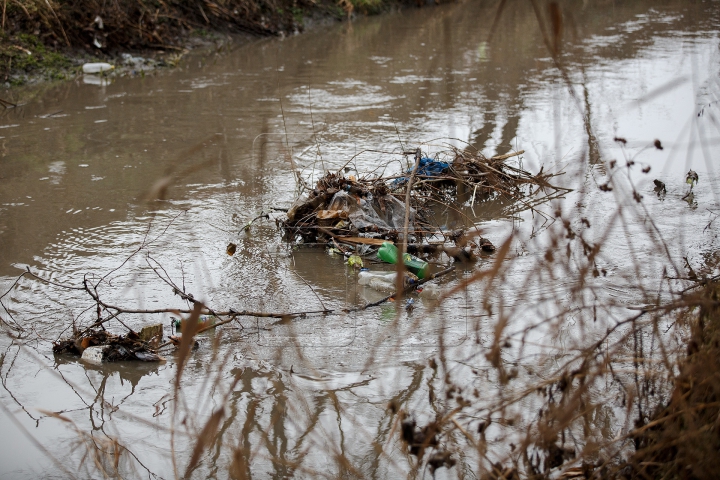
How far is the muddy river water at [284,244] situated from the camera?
2748 mm

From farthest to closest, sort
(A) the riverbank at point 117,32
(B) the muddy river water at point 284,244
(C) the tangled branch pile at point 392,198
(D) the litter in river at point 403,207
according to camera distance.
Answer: (A) the riverbank at point 117,32 → (C) the tangled branch pile at point 392,198 → (D) the litter in river at point 403,207 → (B) the muddy river water at point 284,244

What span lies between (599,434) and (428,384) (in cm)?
73

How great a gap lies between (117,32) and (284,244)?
26.7ft

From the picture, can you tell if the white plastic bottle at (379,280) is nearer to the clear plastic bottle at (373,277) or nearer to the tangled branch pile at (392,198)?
the clear plastic bottle at (373,277)

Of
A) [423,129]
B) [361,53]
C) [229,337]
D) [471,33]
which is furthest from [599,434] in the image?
[471,33]

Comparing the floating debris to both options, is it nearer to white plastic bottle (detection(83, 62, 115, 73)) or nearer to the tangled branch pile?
the tangled branch pile

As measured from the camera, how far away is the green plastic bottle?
13.6 ft

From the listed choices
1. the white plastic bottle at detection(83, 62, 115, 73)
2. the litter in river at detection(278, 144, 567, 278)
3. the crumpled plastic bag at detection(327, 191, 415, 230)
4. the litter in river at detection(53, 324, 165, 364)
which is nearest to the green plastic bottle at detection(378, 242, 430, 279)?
the litter in river at detection(278, 144, 567, 278)

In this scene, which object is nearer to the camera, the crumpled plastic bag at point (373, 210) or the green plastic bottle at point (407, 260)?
the green plastic bottle at point (407, 260)

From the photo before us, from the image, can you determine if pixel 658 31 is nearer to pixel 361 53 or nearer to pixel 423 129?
pixel 361 53

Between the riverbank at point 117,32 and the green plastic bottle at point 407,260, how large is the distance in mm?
7129

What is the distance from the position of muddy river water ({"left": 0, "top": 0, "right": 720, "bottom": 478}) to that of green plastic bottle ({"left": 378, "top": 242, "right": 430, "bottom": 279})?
0.17 meters

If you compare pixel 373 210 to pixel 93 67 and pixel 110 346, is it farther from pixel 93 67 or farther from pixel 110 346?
pixel 93 67

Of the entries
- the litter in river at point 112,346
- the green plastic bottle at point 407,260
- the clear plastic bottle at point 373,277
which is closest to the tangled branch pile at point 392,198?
the green plastic bottle at point 407,260
